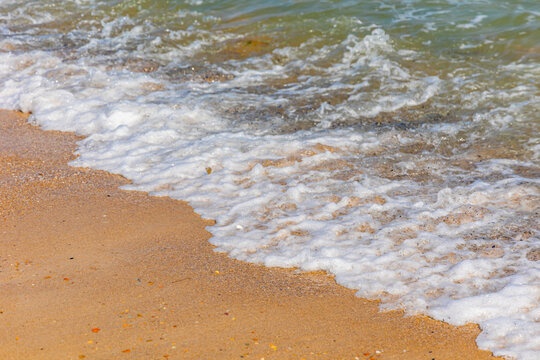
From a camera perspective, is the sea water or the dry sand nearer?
the dry sand

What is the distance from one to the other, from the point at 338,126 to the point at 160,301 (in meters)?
3.08

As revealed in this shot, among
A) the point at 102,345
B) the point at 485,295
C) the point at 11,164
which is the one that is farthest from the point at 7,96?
the point at 485,295

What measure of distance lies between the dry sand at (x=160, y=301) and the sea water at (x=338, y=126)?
0.19 m

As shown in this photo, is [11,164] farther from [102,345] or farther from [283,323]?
[283,323]

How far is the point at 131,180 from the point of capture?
4602 millimetres

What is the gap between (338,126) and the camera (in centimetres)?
556

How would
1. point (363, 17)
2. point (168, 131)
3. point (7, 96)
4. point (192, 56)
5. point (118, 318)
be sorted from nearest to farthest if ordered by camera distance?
1. point (118, 318)
2. point (168, 131)
3. point (7, 96)
4. point (192, 56)
5. point (363, 17)

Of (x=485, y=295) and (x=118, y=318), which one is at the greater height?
(x=118, y=318)

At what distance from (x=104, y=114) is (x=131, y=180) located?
4.90 ft

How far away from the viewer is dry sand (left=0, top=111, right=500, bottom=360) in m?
2.62

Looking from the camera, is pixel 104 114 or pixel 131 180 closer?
pixel 131 180

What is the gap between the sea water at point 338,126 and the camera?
3363 millimetres

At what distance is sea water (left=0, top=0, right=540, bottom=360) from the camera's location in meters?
3.36

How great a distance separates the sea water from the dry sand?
189mm
